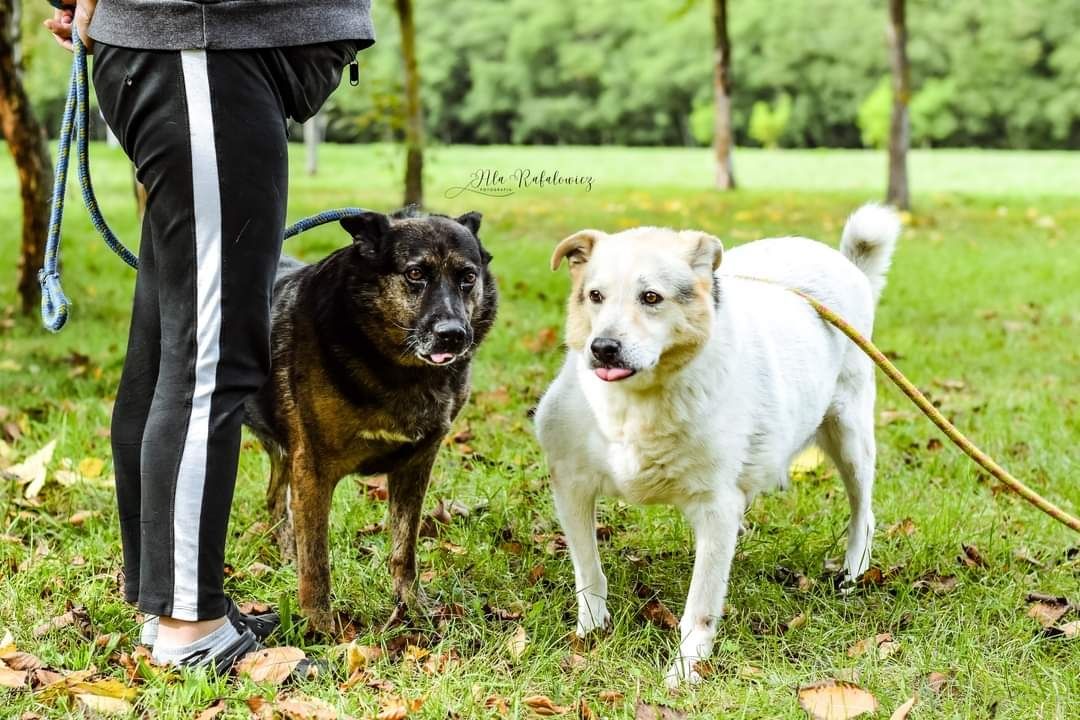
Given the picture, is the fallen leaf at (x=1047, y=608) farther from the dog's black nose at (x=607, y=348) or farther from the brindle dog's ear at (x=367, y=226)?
the brindle dog's ear at (x=367, y=226)

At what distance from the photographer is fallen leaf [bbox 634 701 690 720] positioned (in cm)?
277

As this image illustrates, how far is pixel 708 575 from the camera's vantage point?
3176 millimetres

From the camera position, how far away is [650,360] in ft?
9.71

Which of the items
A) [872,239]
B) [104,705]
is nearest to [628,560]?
[872,239]

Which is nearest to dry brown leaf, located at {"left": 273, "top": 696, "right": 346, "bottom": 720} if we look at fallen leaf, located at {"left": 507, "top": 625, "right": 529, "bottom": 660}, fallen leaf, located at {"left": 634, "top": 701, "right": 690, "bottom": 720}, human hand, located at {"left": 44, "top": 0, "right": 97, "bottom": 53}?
fallen leaf, located at {"left": 507, "top": 625, "right": 529, "bottom": 660}

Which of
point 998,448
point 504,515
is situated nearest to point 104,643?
point 504,515

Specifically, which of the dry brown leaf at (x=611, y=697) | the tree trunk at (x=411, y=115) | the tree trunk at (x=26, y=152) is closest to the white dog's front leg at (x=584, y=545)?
the dry brown leaf at (x=611, y=697)

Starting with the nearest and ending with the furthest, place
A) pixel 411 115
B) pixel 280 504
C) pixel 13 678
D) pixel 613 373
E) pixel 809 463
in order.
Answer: pixel 13 678 → pixel 613 373 → pixel 280 504 → pixel 809 463 → pixel 411 115

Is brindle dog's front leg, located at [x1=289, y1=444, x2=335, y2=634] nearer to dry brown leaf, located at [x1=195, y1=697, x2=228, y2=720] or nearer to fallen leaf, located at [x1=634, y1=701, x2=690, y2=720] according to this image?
dry brown leaf, located at [x1=195, y1=697, x2=228, y2=720]

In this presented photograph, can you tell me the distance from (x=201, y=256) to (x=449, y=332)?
727mm

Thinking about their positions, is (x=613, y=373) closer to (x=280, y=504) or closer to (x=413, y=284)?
(x=413, y=284)

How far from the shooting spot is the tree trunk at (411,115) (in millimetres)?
12375

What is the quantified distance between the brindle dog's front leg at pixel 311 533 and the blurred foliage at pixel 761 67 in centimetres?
A: 3586

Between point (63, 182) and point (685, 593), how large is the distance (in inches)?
89.2
